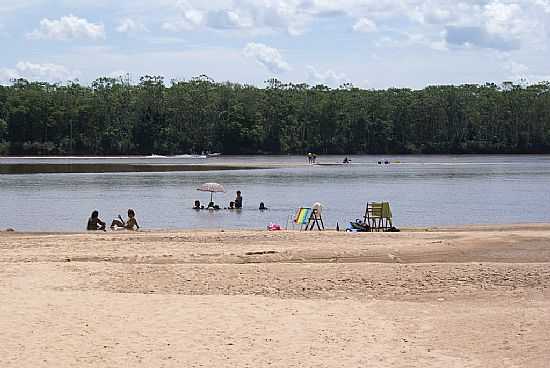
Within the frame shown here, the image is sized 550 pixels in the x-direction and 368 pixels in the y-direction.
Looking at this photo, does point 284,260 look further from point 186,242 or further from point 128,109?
point 128,109

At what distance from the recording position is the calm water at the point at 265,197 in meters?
40.1

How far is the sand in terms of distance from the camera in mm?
12141

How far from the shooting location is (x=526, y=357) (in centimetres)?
1201

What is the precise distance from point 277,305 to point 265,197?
38965mm

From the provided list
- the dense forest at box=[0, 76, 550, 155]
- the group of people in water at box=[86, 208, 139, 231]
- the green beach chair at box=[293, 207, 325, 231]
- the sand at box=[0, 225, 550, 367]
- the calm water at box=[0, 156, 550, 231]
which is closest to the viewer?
the sand at box=[0, 225, 550, 367]

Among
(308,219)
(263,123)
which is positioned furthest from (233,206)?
(263,123)

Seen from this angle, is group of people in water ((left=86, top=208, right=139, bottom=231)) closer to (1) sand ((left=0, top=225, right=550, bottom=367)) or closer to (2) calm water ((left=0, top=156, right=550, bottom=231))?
A: (2) calm water ((left=0, top=156, right=550, bottom=231))

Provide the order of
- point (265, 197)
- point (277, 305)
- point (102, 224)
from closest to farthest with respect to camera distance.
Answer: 1. point (277, 305)
2. point (102, 224)
3. point (265, 197)

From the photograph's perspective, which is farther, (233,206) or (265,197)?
(265,197)

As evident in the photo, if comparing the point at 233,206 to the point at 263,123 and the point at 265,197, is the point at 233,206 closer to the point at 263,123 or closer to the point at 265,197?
the point at 265,197

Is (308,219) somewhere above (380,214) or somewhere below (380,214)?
below

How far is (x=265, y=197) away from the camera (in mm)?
54406

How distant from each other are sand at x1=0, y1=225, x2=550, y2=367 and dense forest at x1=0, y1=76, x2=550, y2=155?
418ft

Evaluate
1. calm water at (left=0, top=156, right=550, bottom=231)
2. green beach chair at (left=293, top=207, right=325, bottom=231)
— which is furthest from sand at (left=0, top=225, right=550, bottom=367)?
calm water at (left=0, top=156, right=550, bottom=231)
